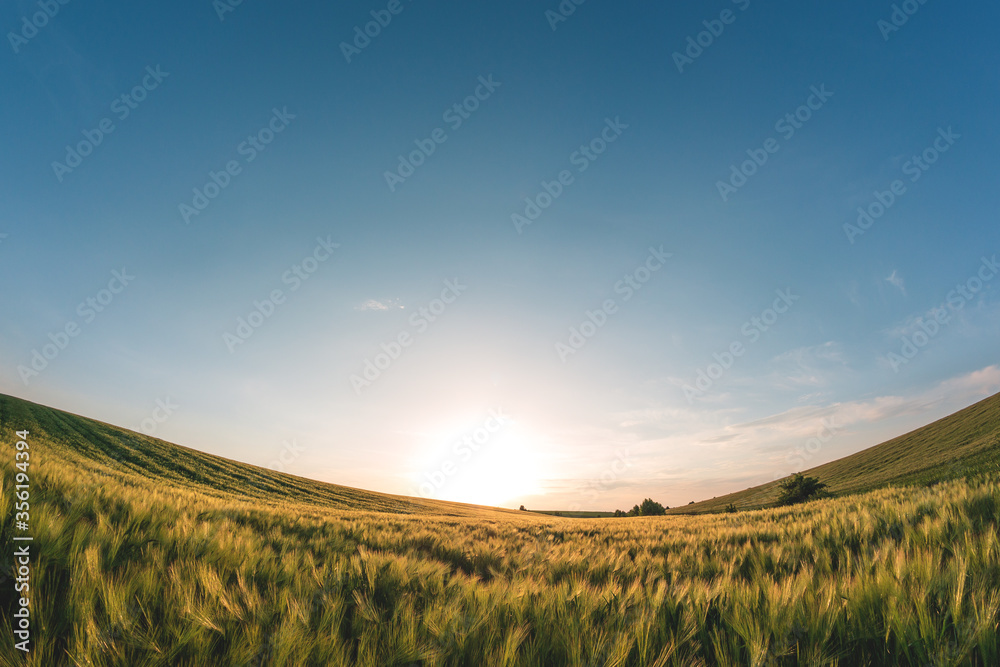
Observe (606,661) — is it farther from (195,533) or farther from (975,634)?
(195,533)

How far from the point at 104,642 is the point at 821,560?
4.61 m

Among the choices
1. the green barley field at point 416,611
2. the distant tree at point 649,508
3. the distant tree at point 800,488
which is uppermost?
the green barley field at point 416,611

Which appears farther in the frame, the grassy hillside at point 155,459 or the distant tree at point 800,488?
the distant tree at point 800,488

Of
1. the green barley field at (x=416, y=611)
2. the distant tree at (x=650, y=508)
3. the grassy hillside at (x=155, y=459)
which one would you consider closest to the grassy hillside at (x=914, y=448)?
the distant tree at (x=650, y=508)

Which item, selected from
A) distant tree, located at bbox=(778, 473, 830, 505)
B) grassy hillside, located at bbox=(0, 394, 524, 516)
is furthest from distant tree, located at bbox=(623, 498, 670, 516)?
grassy hillside, located at bbox=(0, 394, 524, 516)

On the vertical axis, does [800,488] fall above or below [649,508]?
above

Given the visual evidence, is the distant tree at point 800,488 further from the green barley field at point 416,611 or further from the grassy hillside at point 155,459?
the grassy hillside at point 155,459

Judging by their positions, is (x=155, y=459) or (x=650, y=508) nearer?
(x=155, y=459)

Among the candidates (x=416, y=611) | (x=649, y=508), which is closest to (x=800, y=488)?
(x=416, y=611)

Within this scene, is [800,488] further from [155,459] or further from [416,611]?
[155,459]

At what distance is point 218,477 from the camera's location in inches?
1260

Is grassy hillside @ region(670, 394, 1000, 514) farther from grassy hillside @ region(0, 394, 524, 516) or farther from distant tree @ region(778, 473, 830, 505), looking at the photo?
grassy hillside @ region(0, 394, 524, 516)

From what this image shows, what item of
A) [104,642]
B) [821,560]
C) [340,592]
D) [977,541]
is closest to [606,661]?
[340,592]

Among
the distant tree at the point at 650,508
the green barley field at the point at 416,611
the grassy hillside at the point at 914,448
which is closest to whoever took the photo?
the green barley field at the point at 416,611
